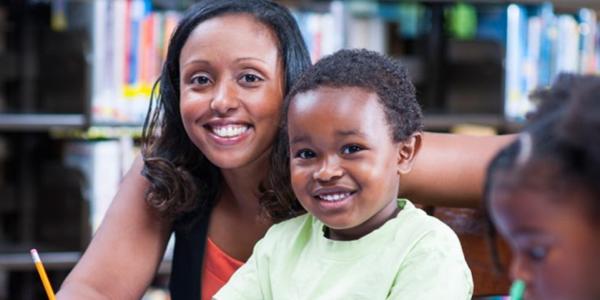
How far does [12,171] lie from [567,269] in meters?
2.65

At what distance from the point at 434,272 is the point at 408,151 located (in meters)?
0.18

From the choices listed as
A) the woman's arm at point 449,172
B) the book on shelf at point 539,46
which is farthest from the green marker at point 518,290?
the book on shelf at point 539,46

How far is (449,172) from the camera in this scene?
128 centimetres

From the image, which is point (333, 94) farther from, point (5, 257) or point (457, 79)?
point (457, 79)

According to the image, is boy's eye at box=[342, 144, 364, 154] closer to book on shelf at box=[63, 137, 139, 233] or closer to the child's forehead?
the child's forehead

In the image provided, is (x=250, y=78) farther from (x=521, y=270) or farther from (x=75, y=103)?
(x=75, y=103)

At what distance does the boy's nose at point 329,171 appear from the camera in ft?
3.38

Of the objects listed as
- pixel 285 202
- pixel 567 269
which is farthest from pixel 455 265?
pixel 567 269

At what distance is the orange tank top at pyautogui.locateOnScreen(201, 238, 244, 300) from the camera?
4.61 feet

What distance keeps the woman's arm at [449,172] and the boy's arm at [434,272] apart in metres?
0.26

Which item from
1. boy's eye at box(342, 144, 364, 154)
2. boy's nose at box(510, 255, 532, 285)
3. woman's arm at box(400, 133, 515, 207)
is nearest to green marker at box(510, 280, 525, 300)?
boy's nose at box(510, 255, 532, 285)

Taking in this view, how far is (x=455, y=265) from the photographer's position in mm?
977

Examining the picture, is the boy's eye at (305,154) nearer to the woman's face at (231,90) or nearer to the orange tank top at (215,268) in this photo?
the woman's face at (231,90)

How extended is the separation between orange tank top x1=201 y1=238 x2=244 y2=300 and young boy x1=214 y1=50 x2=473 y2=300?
10.7 inches
